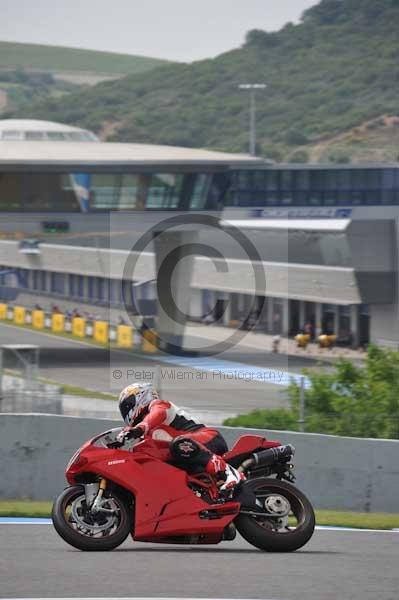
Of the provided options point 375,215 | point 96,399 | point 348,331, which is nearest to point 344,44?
point 375,215

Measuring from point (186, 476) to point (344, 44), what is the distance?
502 ft

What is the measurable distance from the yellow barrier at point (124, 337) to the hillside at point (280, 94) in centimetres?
7057

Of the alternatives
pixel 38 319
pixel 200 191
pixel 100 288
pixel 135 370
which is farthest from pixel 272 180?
pixel 135 370

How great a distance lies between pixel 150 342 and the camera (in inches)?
2019

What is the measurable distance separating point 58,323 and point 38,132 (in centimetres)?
1029

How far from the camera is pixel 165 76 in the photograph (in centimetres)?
16438

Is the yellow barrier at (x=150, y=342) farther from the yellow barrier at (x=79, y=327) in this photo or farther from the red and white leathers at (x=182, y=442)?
the red and white leathers at (x=182, y=442)

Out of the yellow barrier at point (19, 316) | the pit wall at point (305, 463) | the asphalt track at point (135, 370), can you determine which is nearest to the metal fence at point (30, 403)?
the pit wall at point (305, 463)

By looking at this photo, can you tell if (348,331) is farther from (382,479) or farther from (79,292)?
(382,479)

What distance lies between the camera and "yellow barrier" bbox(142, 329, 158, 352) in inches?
2003

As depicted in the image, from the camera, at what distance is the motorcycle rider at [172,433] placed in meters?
8.98

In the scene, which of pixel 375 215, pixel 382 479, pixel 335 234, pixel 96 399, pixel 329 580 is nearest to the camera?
pixel 329 580

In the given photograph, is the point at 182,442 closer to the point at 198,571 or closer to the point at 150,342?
the point at 198,571

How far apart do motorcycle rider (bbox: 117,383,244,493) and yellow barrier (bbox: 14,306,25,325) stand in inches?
2052
